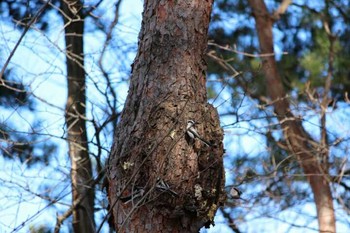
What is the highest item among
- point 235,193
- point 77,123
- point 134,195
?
point 77,123

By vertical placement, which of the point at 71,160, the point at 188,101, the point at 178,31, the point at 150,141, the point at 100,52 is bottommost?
the point at 150,141

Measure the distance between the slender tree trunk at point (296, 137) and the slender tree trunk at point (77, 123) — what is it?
191 centimetres

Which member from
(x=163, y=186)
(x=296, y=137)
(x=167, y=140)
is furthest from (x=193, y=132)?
(x=296, y=137)

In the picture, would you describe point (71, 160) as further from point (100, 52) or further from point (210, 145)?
point (210, 145)

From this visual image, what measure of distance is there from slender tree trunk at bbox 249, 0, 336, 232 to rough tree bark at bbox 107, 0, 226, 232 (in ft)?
11.3

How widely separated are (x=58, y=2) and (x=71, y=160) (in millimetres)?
2068

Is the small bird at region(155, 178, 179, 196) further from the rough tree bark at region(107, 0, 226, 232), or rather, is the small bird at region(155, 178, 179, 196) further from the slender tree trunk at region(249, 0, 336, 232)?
the slender tree trunk at region(249, 0, 336, 232)

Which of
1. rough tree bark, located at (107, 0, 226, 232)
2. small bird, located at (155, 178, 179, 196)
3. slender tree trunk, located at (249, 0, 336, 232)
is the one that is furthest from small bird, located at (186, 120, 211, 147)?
slender tree trunk, located at (249, 0, 336, 232)

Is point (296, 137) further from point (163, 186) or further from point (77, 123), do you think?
point (163, 186)

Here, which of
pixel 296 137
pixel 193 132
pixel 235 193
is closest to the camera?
pixel 193 132

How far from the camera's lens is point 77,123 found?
7188mm

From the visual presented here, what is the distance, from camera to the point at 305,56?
9.91 meters

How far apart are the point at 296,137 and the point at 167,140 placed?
4.36 meters

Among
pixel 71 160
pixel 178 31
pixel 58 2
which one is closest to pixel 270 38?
pixel 58 2
